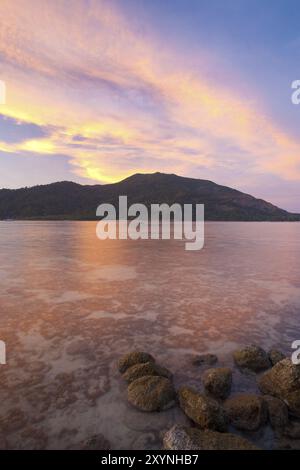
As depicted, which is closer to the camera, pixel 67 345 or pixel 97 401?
pixel 97 401

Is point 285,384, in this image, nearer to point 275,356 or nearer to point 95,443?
point 275,356

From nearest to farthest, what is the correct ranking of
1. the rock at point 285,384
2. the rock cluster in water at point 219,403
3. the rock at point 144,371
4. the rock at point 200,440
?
the rock at point 200,440 → the rock cluster in water at point 219,403 → the rock at point 285,384 → the rock at point 144,371

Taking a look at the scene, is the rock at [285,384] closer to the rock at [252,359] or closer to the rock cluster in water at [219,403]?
the rock cluster in water at [219,403]

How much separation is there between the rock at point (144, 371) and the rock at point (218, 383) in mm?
829

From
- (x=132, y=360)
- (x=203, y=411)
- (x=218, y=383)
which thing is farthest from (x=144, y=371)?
(x=203, y=411)

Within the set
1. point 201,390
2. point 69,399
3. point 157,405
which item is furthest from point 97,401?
point 201,390

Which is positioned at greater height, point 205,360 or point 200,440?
point 200,440

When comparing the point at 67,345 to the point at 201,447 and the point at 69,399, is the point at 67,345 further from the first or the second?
the point at 201,447

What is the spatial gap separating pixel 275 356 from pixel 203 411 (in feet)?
9.64

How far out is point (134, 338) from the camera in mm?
8219

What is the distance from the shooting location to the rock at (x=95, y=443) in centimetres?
444

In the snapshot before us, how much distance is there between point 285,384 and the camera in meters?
5.41

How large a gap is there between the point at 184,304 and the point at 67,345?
16.4 feet

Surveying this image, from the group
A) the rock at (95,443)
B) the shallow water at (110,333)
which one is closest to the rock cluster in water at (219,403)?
the shallow water at (110,333)
